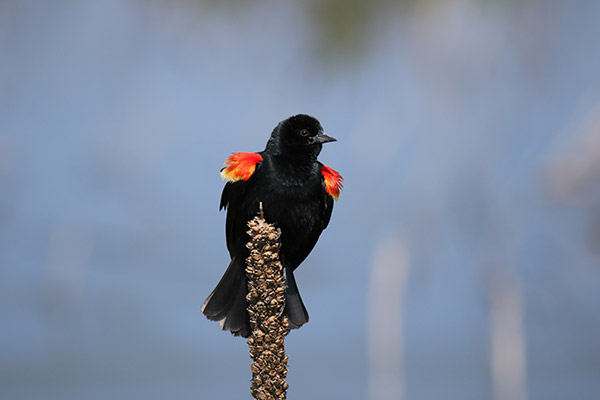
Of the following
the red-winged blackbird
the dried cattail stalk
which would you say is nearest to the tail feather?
the red-winged blackbird

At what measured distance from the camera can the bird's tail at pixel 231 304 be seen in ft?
8.50

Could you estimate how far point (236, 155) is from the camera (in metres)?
2.65

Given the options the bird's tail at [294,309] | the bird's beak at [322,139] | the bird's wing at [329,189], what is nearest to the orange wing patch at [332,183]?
the bird's wing at [329,189]

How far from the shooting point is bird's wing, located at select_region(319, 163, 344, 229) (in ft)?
8.94

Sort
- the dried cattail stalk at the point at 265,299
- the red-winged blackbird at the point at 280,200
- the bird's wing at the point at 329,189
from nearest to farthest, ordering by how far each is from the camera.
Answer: the dried cattail stalk at the point at 265,299, the red-winged blackbird at the point at 280,200, the bird's wing at the point at 329,189

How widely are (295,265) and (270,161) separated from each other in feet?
1.78

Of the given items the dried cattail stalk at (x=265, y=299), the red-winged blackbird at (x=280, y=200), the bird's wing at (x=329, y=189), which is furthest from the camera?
the bird's wing at (x=329, y=189)

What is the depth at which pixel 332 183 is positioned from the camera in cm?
273

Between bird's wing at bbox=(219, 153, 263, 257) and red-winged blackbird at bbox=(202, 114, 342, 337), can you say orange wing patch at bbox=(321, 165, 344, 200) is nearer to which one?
red-winged blackbird at bbox=(202, 114, 342, 337)

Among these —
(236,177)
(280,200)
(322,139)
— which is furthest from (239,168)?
(322,139)

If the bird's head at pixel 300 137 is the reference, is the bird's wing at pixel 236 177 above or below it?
below

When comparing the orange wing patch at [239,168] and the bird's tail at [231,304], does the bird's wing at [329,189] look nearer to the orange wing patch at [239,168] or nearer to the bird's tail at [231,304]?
the orange wing patch at [239,168]

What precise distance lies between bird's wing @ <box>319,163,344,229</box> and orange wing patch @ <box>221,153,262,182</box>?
33 cm

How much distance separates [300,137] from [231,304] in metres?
0.81
